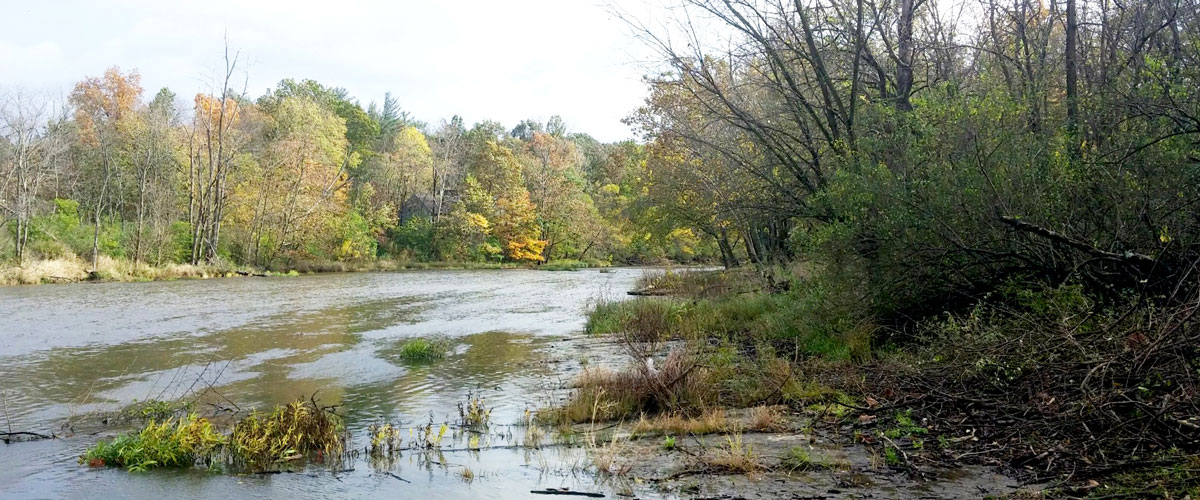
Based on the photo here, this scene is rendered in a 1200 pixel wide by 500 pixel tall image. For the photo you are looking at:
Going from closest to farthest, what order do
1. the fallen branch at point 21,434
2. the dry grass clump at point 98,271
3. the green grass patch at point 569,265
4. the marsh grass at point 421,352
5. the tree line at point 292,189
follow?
the fallen branch at point 21,434, the marsh grass at point 421,352, the dry grass clump at point 98,271, the tree line at point 292,189, the green grass patch at point 569,265

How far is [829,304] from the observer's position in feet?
35.8

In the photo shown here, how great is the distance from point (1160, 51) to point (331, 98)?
225 feet

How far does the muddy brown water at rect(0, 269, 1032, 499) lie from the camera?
5.94 metres

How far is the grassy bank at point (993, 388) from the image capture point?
4723 millimetres

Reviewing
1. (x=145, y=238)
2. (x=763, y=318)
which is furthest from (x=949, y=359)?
(x=145, y=238)

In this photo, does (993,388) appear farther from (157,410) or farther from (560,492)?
(157,410)

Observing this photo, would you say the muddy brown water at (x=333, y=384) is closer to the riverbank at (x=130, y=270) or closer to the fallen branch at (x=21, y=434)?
the fallen branch at (x=21, y=434)

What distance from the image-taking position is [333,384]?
11047mm

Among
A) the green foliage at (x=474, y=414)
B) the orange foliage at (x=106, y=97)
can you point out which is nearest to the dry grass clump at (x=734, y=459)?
the green foliage at (x=474, y=414)

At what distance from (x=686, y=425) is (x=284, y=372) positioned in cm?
764

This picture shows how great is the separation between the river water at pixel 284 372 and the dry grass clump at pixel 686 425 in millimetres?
787

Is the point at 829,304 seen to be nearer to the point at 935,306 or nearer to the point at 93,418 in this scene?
the point at 935,306

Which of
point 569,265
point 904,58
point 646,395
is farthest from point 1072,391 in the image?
point 569,265

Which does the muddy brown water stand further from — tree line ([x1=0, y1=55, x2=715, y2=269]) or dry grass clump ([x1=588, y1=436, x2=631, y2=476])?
tree line ([x1=0, y1=55, x2=715, y2=269])
